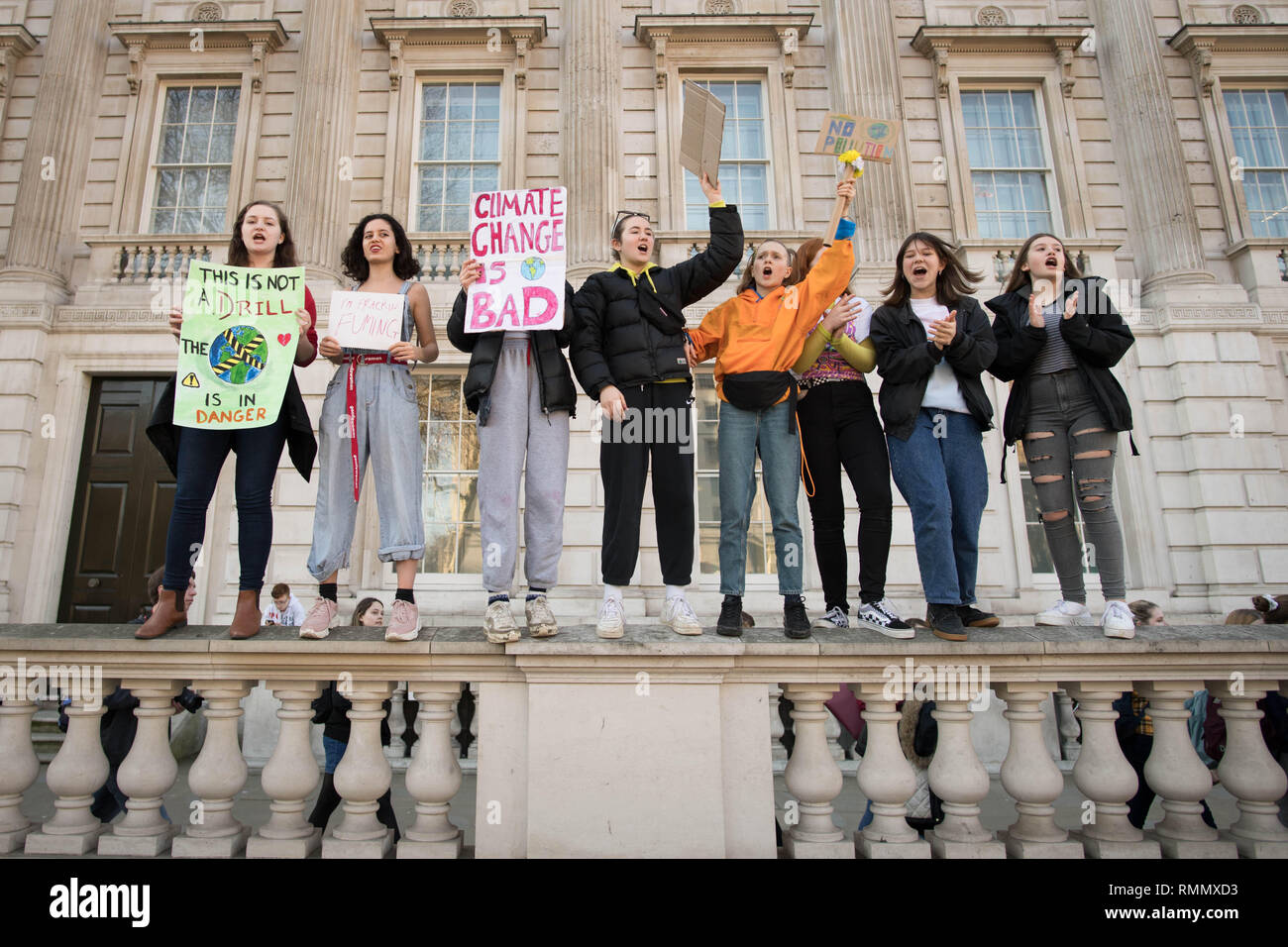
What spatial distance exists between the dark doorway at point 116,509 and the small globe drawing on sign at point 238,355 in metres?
7.19

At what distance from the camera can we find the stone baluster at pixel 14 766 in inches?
108

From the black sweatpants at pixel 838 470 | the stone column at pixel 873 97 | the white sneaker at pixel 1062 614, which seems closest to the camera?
the white sneaker at pixel 1062 614

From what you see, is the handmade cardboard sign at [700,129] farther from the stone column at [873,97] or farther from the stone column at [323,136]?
A: the stone column at [323,136]

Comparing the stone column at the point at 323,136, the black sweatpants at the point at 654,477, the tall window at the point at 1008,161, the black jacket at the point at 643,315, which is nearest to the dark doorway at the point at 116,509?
the stone column at the point at 323,136

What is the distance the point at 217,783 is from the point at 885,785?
2611 mm

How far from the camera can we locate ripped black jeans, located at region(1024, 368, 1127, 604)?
3.57m

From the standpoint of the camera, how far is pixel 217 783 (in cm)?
271

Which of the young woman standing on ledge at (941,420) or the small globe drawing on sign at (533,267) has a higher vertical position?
the small globe drawing on sign at (533,267)

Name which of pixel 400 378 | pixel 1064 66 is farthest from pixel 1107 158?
pixel 400 378

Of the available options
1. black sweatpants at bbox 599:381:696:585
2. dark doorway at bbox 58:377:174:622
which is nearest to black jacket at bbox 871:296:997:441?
black sweatpants at bbox 599:381:696:585

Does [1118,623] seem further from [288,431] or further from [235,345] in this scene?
[235,345]

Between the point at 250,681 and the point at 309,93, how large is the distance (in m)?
10.3

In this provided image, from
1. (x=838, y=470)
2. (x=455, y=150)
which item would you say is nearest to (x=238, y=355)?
(x=838, y=470)
